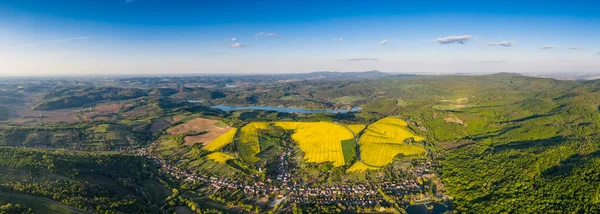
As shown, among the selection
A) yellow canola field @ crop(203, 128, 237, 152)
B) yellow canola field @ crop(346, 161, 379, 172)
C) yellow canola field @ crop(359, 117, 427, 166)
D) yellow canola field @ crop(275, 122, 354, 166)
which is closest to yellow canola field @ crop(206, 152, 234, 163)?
yellow canola field @ crop(203, 128, 237, 152)

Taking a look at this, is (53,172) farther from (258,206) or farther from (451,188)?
(451,188)

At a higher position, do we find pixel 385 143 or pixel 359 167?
pixel 385 143

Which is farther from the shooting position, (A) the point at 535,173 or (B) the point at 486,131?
(B) the point at 486,131

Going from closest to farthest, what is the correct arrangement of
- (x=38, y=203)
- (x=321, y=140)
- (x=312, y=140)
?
(x=38, y=203), (x=321, y=140), (x=312, y=140)

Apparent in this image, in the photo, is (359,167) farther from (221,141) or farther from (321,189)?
(221,141)

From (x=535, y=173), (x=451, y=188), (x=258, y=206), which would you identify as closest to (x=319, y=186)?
(x=258, y=206)

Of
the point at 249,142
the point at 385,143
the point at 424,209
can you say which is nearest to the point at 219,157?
the point at 249,142

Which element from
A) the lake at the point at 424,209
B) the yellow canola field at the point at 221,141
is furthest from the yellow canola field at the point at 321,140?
the lake at the point at 424,209
